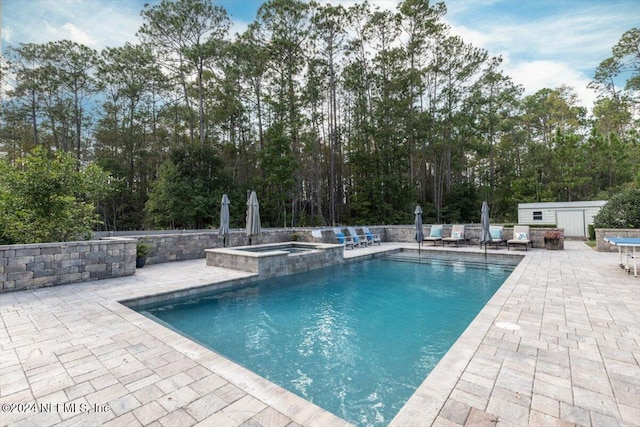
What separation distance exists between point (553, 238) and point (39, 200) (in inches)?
567

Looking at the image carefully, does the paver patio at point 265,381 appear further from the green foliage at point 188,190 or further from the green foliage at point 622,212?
the green foliage at point 188,190

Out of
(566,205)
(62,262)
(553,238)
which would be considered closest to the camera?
(62,262)

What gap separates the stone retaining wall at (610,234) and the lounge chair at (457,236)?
12.9 ft

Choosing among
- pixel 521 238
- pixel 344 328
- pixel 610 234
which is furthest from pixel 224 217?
pixel 610 234

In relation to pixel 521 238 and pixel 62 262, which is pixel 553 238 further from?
pixel 62 262

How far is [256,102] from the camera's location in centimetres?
2033

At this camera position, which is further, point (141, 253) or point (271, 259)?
point (141, 253)

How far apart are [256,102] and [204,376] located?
66.8 ft

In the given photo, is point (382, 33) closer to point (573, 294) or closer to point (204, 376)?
point (573, 294)

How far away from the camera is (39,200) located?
5.86m

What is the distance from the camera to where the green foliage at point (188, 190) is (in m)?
16.5

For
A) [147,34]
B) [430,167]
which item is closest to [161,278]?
[147,34]

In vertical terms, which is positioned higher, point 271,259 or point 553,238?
point 553,238

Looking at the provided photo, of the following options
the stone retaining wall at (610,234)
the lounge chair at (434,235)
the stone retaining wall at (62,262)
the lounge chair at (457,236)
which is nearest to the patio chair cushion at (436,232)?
the lounge chair at (434,235)
